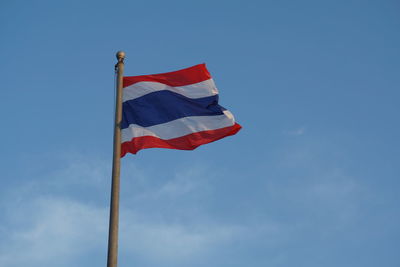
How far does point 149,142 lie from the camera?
48.6ft

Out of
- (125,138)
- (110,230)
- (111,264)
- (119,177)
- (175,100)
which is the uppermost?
(175,100)

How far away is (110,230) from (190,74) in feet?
19.4

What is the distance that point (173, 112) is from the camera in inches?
615

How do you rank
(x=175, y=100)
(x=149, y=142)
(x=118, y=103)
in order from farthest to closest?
1. (x=175, y=100)
2. (x=149, y=142)
3. (x=118, y=103)

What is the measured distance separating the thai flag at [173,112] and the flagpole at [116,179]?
42.5 inches

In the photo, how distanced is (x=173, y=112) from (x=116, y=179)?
3.78 meters

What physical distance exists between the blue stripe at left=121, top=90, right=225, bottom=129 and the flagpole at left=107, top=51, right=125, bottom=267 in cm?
124

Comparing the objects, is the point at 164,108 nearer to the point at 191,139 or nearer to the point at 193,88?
the point at 193,88

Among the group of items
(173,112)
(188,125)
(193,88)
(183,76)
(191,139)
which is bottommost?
(191,139)

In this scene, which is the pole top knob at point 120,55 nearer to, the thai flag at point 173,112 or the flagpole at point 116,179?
the flagpole at point 116,179

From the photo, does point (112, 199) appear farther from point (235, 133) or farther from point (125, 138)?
point (235, 133)

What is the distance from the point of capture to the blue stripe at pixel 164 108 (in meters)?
15.1

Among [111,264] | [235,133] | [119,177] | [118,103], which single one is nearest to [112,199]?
[119,177]

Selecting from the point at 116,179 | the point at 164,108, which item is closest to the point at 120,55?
the point at 164,108
